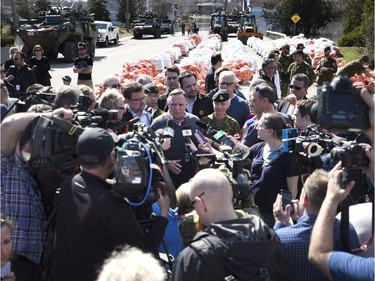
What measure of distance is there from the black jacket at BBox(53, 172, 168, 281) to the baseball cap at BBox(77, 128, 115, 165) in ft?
0.37

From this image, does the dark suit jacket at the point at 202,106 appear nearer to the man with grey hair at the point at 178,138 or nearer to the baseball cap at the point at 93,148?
the man with grey hair at the point at 178,138

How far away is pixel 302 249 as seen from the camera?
10.5ft

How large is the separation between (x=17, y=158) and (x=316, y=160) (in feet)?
6.93

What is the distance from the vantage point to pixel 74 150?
354 cm

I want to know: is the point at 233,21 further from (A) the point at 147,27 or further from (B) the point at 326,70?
(B) the point at 326,70

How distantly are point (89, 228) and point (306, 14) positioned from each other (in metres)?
49.1

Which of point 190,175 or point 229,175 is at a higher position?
point 229,175

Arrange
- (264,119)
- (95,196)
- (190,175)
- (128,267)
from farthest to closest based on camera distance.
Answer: (190,175)
(264,119)
(95,196)
(128,267)

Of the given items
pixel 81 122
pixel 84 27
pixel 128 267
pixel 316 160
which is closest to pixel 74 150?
pixel 81 122

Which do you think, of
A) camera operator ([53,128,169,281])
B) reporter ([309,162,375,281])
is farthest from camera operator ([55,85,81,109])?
reporter ([309,162,375,281])

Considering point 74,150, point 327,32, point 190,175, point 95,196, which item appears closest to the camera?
point 95,196

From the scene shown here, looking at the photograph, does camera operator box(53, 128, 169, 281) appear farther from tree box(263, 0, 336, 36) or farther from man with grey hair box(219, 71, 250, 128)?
tree box(263, 0, 336, 36)

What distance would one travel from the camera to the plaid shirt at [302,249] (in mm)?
3188

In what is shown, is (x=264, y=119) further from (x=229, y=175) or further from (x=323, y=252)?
(x=323, y=252)
